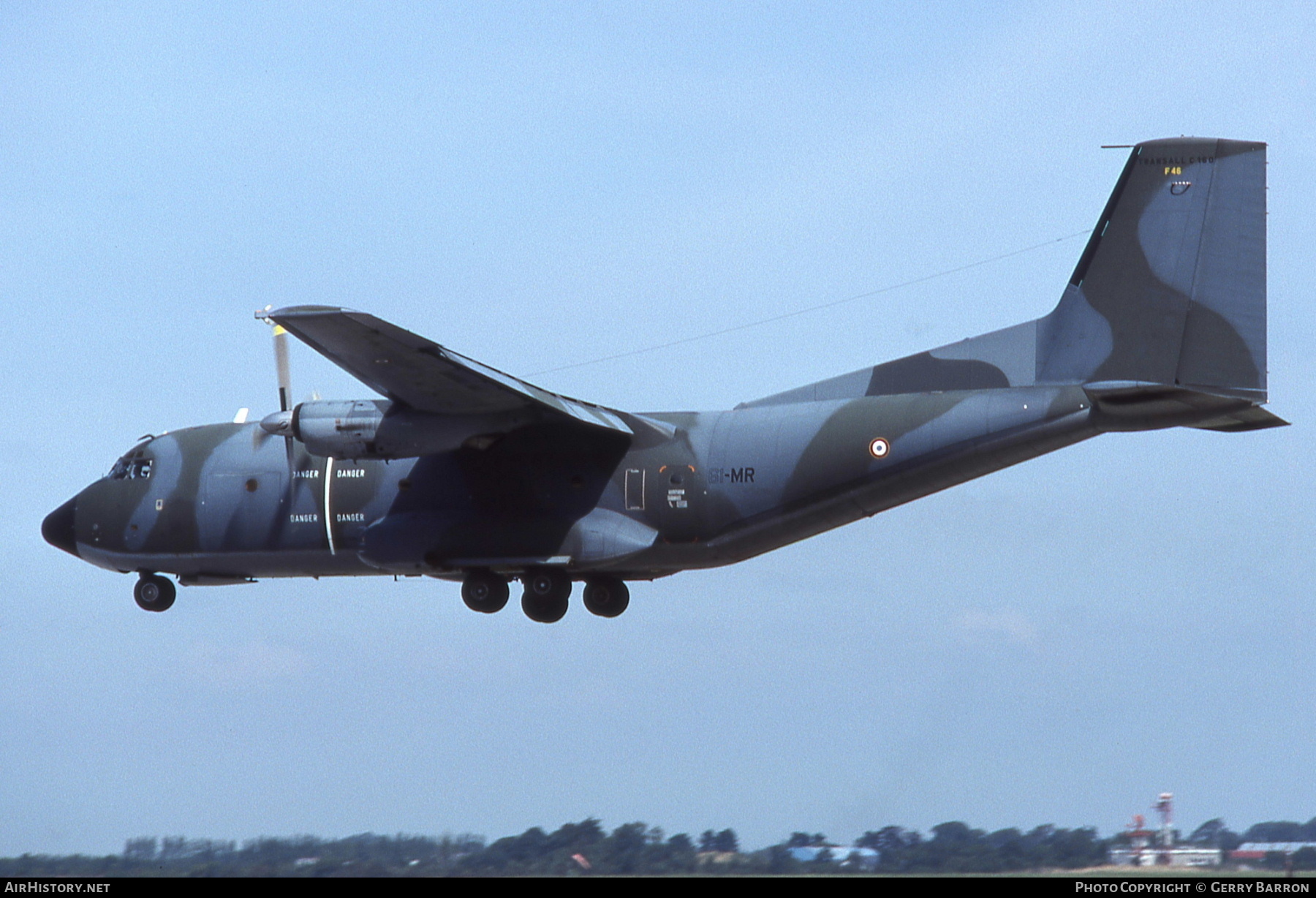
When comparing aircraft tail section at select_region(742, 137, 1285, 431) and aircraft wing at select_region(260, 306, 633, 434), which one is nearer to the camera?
aircraft wing at select_region(260, 306, 633, 434)

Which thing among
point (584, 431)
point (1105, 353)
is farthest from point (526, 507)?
point (1105, 353)

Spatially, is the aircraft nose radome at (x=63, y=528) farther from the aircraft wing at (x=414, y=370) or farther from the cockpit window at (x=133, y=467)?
the aircraft wing at (x=414, y=370)

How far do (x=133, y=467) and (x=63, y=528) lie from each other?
5.62ft

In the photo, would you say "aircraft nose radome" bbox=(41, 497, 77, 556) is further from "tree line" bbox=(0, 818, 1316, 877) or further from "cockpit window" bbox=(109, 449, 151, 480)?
"tree line" bbox=(0, 818, 1316, 877)

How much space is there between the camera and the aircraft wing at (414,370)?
68.1 ft

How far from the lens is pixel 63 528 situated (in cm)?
2745

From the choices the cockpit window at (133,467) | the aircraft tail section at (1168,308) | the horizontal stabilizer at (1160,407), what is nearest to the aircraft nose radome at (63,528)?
the cockpit window at (133,467)

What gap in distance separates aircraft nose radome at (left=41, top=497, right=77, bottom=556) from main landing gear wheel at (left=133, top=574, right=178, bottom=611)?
1.31 m

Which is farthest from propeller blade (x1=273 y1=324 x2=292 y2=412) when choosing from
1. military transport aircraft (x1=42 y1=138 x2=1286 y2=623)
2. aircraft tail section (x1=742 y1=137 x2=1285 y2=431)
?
aircraft tail section (x1=742 y1=137 x2=1285 y2=431)

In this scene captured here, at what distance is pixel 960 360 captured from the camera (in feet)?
76.8

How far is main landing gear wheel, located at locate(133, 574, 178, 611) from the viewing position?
27219mm

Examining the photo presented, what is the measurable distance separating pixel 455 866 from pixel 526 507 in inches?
208
